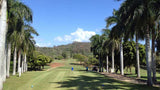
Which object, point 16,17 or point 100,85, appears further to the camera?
point 16,17

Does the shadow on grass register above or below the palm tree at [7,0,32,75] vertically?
below

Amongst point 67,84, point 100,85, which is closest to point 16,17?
point 67,84

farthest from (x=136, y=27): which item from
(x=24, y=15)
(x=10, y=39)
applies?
(x=10, y=39)

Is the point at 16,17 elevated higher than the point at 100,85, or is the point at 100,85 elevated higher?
the point at 16,17

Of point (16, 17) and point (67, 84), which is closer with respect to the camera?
point (67, 84)

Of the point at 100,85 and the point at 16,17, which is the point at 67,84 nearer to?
the point at 100,85

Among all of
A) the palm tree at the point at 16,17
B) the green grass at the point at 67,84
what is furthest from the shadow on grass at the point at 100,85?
the palm tree at the point at 16,17

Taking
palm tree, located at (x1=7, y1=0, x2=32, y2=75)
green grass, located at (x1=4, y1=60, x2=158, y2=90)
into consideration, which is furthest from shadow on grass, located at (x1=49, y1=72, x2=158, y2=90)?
palm tree, located at (x1=7, y1=0, x2=32, y2=75)

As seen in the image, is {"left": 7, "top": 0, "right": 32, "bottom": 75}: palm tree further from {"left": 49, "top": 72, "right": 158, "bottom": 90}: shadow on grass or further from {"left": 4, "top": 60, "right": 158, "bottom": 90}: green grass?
{"left": 49, "top": 72, "right": 158, "bottom": 90}: shadow on grass

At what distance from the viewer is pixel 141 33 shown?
1595 cm

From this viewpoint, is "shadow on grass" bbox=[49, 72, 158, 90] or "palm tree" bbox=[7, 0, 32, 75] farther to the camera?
"palm tree" bbox=[7, 0, 32, 75]

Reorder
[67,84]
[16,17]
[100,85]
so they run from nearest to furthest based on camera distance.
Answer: [100,85], [67,84], [16,17]

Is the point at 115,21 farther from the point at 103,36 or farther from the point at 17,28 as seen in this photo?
the point at 17,28

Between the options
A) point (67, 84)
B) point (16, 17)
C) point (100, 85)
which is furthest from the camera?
point (16, 17)
